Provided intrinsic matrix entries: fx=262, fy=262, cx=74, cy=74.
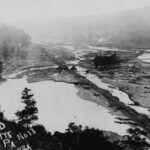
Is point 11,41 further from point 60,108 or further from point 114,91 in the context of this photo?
point 60,108

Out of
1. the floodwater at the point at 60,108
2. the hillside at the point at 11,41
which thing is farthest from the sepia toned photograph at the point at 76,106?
the hillside at the point at 11,41

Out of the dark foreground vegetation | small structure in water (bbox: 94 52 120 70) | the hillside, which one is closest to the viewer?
the dark foreground vegetation

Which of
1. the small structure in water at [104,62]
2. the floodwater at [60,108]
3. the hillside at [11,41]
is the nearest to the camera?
the floodwater at [60,108]

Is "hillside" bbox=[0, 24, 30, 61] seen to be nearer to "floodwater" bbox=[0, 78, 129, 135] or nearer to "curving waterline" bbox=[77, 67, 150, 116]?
"curving waterline" bbox=[77, 67, 150, 116]

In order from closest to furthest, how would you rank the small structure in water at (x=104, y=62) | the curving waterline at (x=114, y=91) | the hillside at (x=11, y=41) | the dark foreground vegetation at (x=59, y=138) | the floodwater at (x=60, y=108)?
the dark foreground vegetation at (x=59, y=138) < the floodwater at (x=60, y=108) < the curving waterline at (x=114, y=91) < the small structure in water at (x=104, y=62) < the hillside at (x=11, y=41)

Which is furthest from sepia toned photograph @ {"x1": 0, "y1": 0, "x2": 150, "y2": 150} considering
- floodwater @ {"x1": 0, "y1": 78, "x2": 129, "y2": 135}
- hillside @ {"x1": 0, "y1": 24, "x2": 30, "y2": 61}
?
hillside @ {"x1": 0, "y1": 24, "x2": 30, "y2": 61}

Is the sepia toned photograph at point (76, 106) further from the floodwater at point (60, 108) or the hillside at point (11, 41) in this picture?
the hillside at point (11, 41)

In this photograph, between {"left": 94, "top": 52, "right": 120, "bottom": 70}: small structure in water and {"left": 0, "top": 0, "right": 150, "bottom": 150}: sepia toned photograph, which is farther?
{"left": 94, "top": 52, "right": 120, "bottom": 70}: small structure in water

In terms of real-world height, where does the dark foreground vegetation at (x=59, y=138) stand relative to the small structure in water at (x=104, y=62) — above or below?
below
